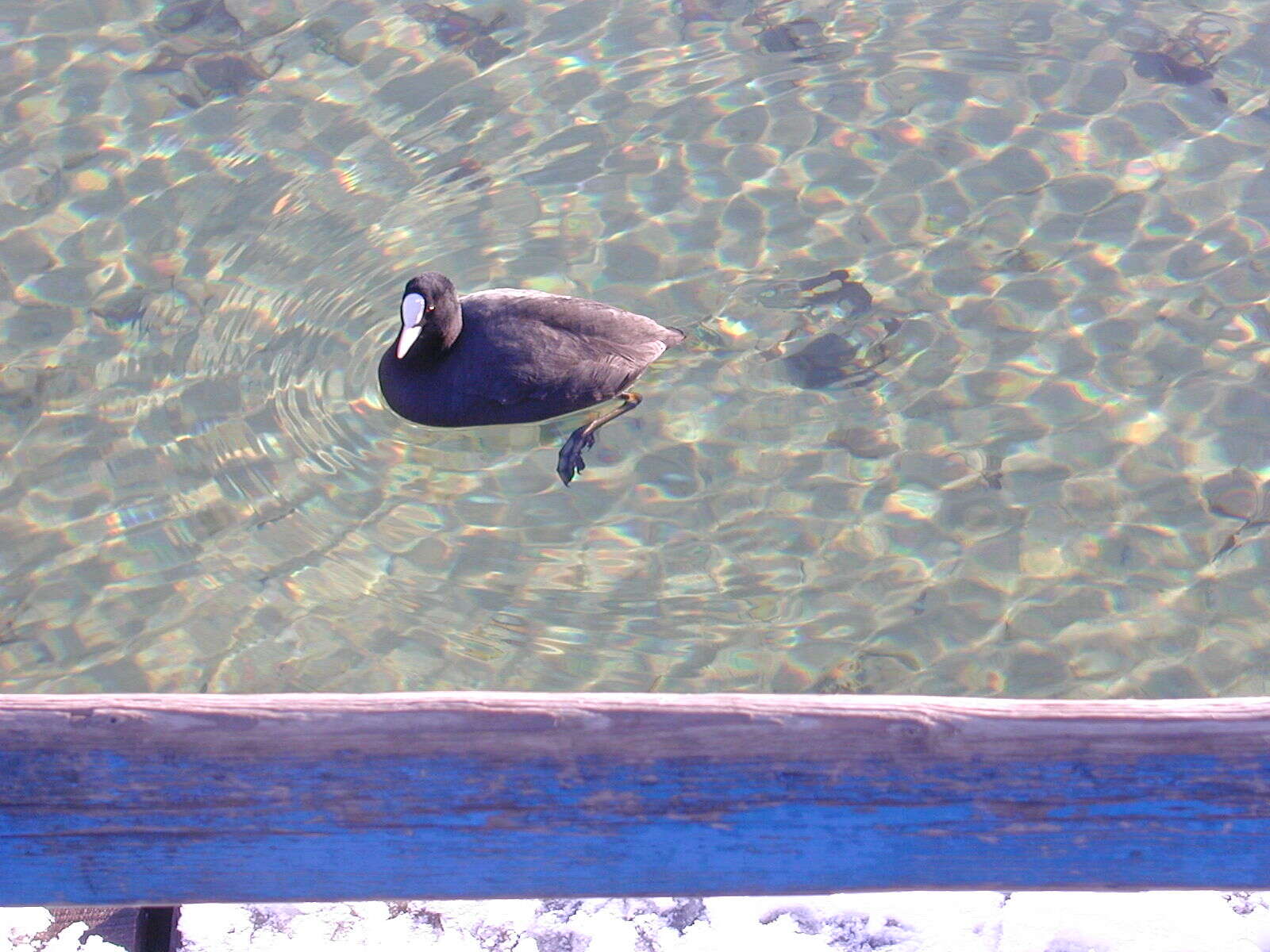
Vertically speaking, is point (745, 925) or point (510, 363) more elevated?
point (510, 363)

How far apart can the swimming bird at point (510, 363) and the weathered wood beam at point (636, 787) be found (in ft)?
9.54

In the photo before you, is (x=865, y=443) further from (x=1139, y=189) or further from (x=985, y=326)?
(x=1139, y=189)

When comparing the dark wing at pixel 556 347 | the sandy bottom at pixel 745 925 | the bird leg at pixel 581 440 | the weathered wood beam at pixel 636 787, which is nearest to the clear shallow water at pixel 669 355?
the bird leg at pixel 581 440

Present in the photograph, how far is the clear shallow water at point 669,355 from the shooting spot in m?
4.61

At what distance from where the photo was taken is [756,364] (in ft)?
17.9

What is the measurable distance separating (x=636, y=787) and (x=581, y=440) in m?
3.07

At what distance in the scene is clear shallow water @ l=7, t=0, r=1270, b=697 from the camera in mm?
4613

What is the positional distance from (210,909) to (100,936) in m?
0.25

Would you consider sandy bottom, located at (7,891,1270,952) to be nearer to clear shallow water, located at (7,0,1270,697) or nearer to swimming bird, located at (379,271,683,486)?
clear shallow water, located at (7,0,1270,697)

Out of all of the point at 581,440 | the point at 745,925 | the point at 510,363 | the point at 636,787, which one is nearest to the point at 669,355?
the point at 581,440

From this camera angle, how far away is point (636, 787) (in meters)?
2.21

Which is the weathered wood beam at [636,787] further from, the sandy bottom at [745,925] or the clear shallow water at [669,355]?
the clear shallow water at [669,355]

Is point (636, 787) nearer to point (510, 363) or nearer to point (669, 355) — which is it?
point (510, 363)

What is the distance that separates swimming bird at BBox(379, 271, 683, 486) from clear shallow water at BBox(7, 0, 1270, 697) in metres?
0.15
